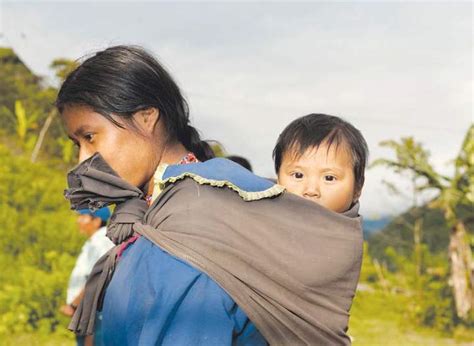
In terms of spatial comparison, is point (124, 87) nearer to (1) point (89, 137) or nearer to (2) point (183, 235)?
(1) point (89, 137)

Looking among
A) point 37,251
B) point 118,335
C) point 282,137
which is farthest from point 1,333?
point 118,335

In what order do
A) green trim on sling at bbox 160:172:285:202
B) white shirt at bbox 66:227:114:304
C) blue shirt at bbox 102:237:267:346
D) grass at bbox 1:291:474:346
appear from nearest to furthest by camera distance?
1. blue shirt at bbox 102:237:267:346
2. green trim on sling at bbox 160:172:285:202
3. white shirt at bbox 66:227:114:304
4. grass at bbox 1:291:474:346

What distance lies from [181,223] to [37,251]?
830 cm

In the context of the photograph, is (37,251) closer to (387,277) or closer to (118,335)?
(387,277)

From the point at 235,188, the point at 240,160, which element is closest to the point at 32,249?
the point at 240,160

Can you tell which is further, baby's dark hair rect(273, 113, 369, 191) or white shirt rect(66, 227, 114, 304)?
white shirt rect(66, 227, 114, 304)

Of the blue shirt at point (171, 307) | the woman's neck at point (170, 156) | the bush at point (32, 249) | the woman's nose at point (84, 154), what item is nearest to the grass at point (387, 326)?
the bush at point (32, 249)

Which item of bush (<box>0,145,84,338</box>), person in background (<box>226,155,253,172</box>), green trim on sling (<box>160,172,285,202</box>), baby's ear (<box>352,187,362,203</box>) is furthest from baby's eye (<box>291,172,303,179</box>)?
bush (<box>0,145,84,338</box>)

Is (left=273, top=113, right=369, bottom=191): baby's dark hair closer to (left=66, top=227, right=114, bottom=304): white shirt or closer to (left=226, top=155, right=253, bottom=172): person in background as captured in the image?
(left=226, top=155, right=253, bottom=172): person in background

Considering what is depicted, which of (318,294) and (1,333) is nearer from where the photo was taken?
(318,294)

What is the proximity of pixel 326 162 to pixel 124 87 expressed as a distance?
688 mm

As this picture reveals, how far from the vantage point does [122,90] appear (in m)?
1.48

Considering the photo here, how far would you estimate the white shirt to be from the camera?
4617 millimetres

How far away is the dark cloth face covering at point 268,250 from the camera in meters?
1.27
